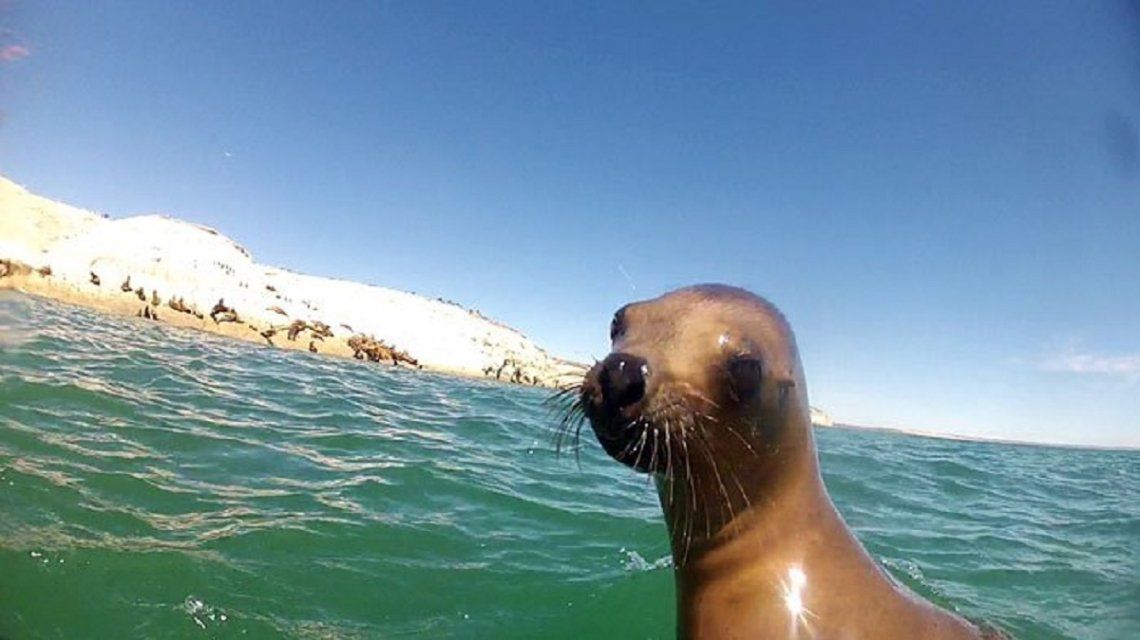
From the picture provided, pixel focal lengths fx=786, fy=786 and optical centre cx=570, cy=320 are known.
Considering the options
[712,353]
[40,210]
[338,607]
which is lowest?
[338,607]

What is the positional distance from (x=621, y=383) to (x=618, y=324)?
0.42 metres

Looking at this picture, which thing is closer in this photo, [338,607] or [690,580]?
[690,580]

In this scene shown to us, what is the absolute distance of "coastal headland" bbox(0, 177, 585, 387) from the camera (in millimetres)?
32656

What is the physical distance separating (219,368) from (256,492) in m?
11.6

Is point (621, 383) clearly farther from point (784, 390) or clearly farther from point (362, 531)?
point (362, 531)

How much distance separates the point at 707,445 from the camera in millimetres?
2273

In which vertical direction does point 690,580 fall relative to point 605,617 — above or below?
above

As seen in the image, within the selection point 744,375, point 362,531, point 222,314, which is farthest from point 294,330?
point 744,375

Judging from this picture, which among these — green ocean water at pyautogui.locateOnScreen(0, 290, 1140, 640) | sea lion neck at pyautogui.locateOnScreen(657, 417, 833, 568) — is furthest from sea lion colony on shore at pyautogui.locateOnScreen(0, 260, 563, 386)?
sea lion neck at pyautogui.locateOnScreen(657, 417, 833, 568)

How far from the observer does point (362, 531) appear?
5973mm

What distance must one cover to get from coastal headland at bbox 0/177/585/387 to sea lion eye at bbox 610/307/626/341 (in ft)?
1.31

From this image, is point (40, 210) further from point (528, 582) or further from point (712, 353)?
point (712, 353)

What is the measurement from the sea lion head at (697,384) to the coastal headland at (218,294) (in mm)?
647

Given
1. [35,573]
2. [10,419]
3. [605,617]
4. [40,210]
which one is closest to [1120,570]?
[605,617]
